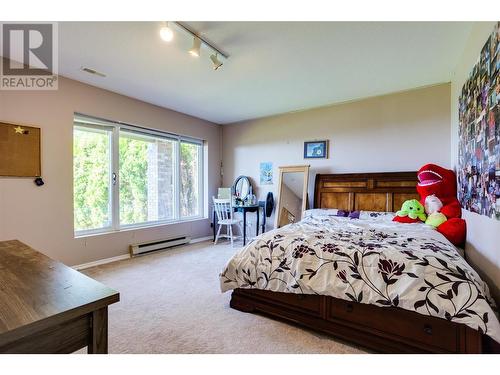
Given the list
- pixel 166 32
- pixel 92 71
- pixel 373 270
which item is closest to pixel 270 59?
pixel 166 32

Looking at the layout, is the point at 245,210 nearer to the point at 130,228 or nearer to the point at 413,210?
the point at 130,228

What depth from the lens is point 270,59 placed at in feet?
8.38

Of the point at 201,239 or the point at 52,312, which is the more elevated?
the point at 52,312

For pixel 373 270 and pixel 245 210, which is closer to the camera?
pixel 373 270

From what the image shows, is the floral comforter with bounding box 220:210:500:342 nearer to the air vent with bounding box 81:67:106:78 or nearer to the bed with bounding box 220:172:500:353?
the bed with bounding box 220:172:500:353

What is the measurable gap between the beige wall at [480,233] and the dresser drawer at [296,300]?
3.57 feet

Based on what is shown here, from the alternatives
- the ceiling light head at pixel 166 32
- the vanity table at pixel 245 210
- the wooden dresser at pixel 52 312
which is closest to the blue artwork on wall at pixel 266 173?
the vanity table at pixel 245 210

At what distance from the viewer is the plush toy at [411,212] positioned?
111 inches

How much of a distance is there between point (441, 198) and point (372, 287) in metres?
1.82

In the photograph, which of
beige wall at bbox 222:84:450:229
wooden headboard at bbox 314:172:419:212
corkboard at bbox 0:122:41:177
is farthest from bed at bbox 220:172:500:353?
corkboard at bbox 0:122:41:177

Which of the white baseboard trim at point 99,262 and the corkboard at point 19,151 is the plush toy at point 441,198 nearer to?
the white baseboard trim at point 99,262
